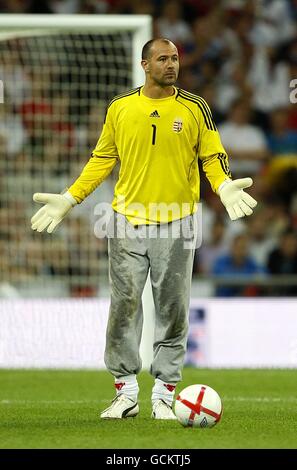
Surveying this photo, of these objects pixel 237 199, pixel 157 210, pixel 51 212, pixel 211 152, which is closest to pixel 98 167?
pixel 51 212

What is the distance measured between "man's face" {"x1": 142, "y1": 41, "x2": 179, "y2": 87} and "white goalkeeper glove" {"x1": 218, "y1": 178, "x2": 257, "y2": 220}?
2.62 feet

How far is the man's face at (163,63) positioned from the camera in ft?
24.9

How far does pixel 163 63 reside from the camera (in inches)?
299

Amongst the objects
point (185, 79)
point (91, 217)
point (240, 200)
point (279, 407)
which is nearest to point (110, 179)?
point (91, 217)

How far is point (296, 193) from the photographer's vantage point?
53.7 feet

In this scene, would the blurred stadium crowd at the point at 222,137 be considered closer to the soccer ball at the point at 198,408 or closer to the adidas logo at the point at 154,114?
the adidas logo at the point at 154,114

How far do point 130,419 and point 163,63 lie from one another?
2315 millimetres

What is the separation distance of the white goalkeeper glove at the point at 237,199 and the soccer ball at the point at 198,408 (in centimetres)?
112

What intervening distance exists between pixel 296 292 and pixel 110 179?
104 inches

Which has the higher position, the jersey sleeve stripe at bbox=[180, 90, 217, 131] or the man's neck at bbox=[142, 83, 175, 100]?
the man's neck at bbox=[142, 83, 175, 100]

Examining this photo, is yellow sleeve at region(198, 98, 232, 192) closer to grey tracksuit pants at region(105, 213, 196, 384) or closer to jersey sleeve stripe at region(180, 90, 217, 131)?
jersey sleeve stripe at region(180, 90, 217, 131)

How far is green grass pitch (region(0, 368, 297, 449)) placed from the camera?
6.54 m

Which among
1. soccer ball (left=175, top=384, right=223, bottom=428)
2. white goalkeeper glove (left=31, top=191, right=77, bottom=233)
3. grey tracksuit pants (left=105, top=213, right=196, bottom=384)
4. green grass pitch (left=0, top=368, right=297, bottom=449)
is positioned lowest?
green grass pitch (left=0, top=368, right=297, bottom=449)

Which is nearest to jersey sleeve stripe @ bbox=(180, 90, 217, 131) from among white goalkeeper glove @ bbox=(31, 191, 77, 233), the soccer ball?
white goalkeeper glove @ bbox=(31, 191, 77, 233)
